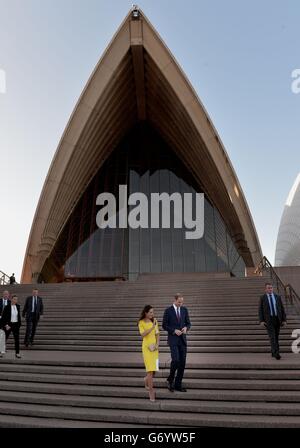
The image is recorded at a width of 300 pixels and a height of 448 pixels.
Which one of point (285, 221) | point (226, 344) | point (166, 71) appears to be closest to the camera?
point (226, 344)

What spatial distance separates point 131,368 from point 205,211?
801 inches

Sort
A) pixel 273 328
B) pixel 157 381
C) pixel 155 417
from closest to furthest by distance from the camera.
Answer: pixel 155 417 → pixel 157 381 → pixel 273 328

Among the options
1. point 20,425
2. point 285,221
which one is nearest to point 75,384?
point 20,425

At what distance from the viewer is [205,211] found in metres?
25.8

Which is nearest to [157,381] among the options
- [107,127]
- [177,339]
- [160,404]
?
[160,404]

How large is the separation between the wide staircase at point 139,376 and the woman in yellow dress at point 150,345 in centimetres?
34

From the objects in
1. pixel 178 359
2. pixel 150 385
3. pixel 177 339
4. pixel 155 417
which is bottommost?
pixel 155 417

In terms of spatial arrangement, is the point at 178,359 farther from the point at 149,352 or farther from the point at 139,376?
the point at 139,376

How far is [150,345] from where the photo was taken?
484 cm

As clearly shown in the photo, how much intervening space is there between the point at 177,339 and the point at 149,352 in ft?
1.51

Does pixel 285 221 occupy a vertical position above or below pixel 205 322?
above

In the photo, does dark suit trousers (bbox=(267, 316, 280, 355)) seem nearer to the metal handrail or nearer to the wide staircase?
the wide staircase

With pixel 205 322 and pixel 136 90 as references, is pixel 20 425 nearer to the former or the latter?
pixel 205 322

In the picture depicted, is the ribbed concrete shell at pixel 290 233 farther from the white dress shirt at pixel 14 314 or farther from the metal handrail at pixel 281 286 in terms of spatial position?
the white dress shirt at pixel 14 314
